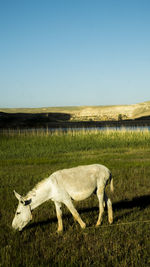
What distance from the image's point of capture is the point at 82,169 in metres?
7.41

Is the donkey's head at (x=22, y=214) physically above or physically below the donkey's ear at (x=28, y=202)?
below

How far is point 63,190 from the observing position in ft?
22.6

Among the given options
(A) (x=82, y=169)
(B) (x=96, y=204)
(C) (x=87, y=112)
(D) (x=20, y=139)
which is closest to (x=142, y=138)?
(D) (x=20, y=139)

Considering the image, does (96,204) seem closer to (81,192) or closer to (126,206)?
(126,206)

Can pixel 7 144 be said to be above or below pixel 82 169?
below

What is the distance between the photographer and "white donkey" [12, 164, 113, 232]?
22.3ft

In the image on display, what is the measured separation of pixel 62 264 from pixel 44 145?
31244 millimetres

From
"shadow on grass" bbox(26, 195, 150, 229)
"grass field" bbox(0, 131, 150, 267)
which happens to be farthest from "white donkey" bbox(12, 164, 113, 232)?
"shadow on grass" bbox(26, 195, 150, 229)

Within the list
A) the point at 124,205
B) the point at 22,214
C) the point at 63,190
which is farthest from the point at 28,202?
the point at 124,205

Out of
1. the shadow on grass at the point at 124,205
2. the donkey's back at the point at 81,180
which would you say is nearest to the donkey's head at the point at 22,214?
the donkey's back at the point at 81,180

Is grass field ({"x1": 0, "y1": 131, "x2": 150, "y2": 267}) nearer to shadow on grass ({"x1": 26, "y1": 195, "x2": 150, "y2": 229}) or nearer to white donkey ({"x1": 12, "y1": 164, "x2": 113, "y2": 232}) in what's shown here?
shadow on grass ({"x1": 26, "y1": 195, "x2": 150, "y2": 229})

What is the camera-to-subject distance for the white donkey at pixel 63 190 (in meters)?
6.79

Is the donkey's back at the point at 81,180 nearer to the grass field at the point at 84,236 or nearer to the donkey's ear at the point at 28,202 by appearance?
the donkey's ear at the point at 28,202

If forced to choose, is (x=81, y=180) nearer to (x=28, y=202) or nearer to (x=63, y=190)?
(x=63, y=190)
